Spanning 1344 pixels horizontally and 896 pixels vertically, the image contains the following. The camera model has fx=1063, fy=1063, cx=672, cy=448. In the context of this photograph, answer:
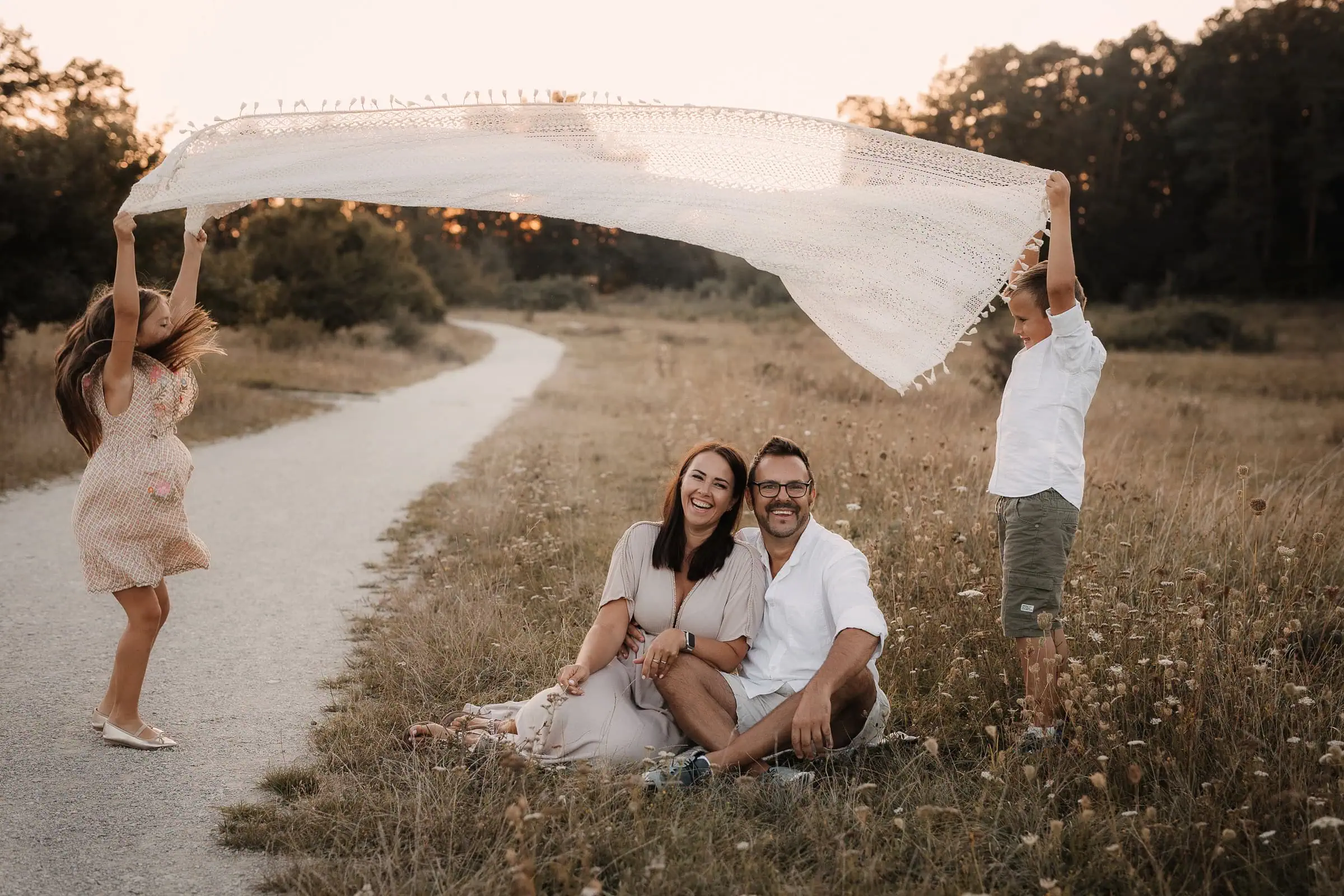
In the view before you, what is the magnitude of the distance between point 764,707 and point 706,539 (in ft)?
2.18

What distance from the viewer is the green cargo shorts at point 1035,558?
12.8ft

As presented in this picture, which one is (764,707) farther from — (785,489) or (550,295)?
(550,295)

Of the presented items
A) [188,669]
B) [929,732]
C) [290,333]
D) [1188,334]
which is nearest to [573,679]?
[929,732]

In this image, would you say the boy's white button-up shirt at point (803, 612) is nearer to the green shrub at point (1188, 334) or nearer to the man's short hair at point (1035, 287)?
the man's short hair at point (1035, 287)

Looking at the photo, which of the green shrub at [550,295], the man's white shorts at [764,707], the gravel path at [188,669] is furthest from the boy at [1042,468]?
the green shrub at [550,295]

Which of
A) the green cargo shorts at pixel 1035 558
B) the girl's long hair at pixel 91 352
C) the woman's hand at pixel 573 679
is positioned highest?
the girl's long hair at pixel 91 352

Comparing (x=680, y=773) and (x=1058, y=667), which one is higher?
(x=1058, y=667)

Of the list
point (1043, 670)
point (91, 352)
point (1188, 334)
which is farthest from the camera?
point (1188, 334)

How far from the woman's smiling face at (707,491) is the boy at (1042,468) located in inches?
39.6

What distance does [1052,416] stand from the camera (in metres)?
3.95

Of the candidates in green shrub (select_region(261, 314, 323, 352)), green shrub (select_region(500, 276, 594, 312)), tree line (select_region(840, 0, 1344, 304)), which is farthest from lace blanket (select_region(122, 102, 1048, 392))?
green shrub (select_region(500, 276, 594, 312))

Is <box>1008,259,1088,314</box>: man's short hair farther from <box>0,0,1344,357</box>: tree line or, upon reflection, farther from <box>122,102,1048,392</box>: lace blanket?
<box>0,0,1344,357</box>: tree line

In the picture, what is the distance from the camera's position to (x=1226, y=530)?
19.9ft

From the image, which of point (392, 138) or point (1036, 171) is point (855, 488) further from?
point (392, 138)
